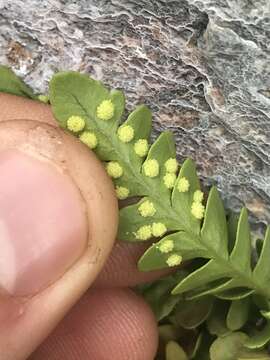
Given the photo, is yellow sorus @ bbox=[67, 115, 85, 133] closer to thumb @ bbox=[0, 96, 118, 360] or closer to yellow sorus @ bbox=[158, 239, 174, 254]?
thumb @ bbox=[0, 96, 118, 360]

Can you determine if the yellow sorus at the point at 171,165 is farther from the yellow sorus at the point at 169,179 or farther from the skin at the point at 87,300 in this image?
the skin at the point at 87,300

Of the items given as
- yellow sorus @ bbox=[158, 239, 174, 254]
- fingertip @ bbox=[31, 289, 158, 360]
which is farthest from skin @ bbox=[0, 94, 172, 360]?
yellow sorus @ bbox=[158, 239, 174, 254]

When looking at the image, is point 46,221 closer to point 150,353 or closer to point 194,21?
point 194,21

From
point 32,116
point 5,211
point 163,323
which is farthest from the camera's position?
point 163,323

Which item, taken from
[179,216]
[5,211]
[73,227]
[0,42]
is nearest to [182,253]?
[179,216]

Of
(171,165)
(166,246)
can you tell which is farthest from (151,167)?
(166,246)

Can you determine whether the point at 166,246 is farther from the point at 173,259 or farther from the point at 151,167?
the point at 151,167

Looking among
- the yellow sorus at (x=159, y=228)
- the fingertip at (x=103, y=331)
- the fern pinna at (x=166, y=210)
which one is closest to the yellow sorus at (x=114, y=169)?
the fern pinna at (x=166, y=210)
